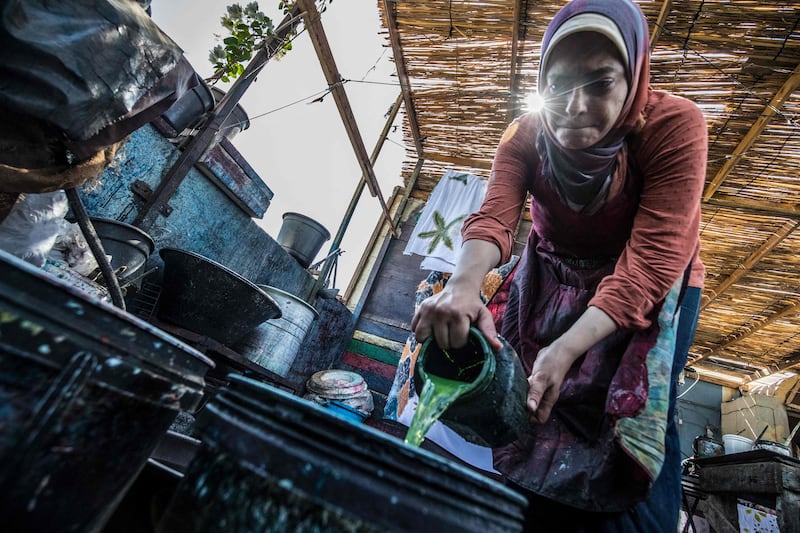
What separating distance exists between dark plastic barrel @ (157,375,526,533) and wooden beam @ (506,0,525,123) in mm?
4921

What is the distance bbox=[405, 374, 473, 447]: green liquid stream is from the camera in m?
1.03

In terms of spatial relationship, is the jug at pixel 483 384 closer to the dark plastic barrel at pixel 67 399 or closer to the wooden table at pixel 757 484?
the dark plastic barrel at pixel 67 399

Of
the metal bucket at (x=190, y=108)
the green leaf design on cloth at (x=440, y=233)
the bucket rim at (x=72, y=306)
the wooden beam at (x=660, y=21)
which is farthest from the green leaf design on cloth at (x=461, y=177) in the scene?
the bucket rim at (x=72, y=306)

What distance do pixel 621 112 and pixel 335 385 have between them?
4.28m

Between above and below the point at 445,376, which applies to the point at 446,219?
above

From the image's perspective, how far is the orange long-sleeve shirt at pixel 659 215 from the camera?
130 centimetres

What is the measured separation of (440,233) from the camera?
5.83 metres

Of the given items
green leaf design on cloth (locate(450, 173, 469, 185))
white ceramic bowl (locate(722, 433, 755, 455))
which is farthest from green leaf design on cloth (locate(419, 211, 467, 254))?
white ceramic bowl (locate(722, 433, 755, 455))

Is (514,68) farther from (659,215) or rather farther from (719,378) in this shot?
(719,378)

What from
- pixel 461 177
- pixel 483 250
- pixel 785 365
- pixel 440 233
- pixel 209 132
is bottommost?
pixel 483 250

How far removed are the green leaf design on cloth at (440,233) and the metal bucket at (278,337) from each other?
2317 millimetres

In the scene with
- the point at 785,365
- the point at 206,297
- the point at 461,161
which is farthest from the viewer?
the point at 785,365

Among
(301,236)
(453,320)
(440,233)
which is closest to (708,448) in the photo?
(440,233)

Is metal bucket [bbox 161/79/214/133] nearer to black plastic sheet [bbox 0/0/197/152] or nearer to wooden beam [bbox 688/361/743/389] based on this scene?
black plastic sheet [bbox 0/0/197/152]
